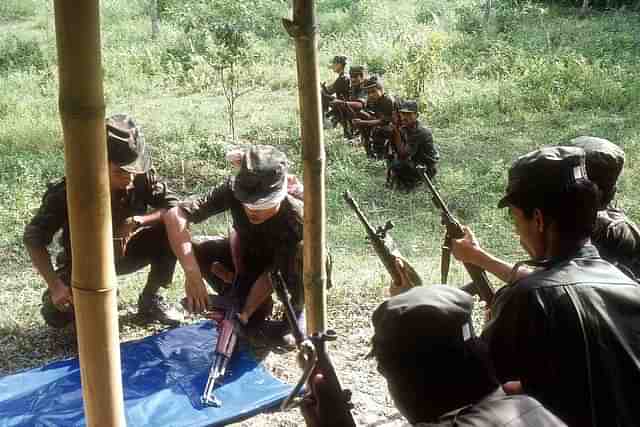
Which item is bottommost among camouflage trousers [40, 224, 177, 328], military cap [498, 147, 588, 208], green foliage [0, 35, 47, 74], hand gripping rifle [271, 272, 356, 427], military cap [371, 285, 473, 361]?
camouflage trousers [40, 224, 177, 328]

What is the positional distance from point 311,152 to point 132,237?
269 cm

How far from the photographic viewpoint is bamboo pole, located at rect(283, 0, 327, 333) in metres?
2.44

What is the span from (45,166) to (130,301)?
3850 mm

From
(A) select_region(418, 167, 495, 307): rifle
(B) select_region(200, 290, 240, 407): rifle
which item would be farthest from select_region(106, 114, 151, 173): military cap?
(A) select_region(418, 167, 495, 307): rifle

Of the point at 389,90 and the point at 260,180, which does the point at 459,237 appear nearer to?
the point at 260,180

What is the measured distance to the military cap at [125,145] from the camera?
4.28 metres

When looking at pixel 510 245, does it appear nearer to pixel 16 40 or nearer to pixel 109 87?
pixel 109 87

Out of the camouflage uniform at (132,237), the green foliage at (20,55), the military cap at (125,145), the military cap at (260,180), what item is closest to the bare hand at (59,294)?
the camouflage uniform at (132,237)

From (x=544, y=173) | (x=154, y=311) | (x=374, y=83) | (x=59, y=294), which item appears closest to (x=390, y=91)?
(x=374, y=83)

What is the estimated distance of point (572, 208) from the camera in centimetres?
225

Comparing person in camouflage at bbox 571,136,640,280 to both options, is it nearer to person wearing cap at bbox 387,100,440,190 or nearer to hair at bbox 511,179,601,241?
hair at bbox 511,179,601,241

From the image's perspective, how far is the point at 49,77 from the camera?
41.8ft

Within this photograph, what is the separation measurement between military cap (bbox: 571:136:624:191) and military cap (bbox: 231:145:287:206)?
5.92 feet

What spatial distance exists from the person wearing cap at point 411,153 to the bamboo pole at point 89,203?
21.7 feet
